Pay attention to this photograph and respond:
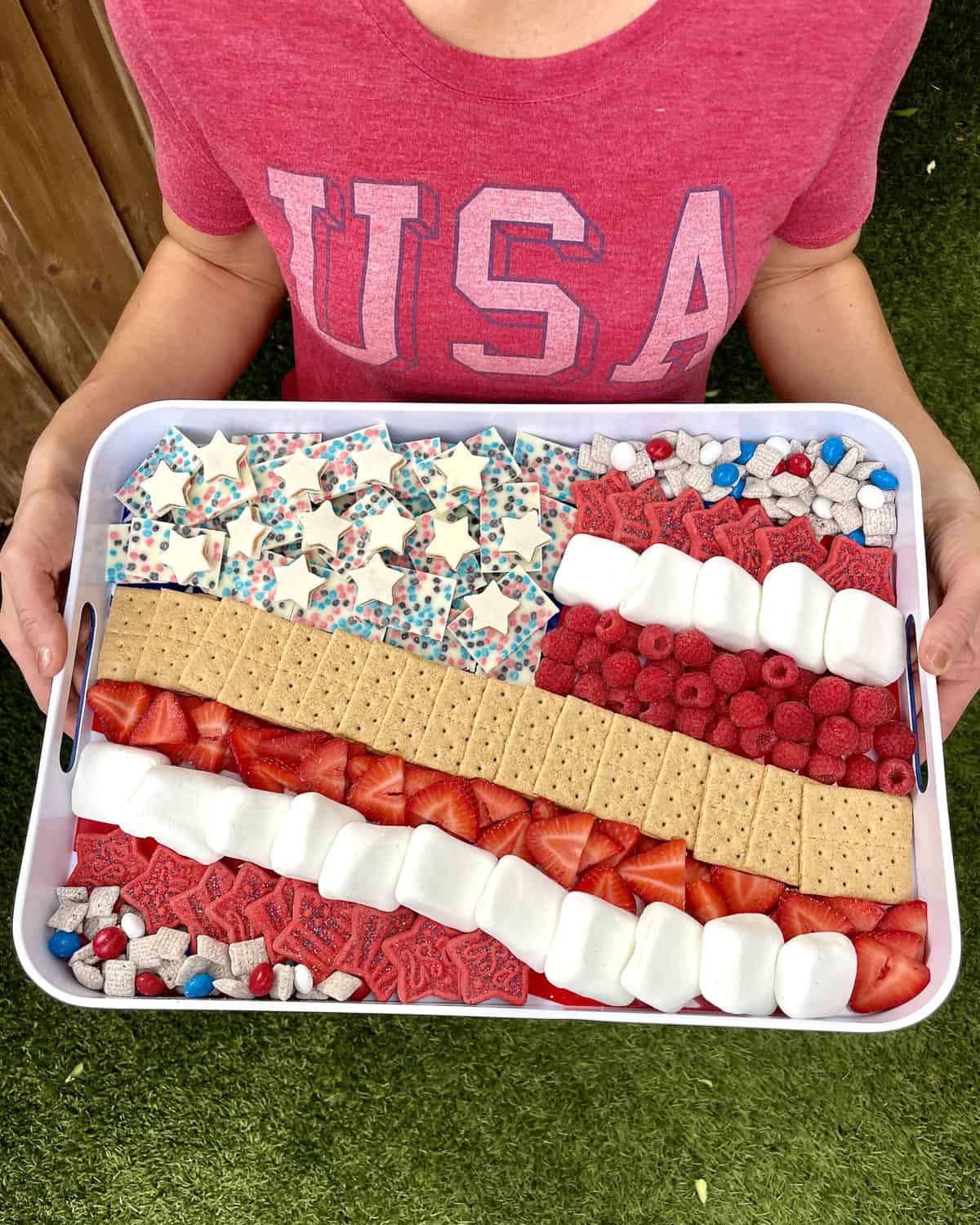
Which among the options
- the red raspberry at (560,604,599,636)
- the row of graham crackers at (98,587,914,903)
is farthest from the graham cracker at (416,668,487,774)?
the red raspberry at (560,604,599,636)

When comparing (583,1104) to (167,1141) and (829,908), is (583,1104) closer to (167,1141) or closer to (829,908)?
(167,1141)

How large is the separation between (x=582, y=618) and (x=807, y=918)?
32cm

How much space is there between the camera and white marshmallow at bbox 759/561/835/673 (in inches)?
34.4

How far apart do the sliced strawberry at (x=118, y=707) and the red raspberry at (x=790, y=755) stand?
57 centimetres

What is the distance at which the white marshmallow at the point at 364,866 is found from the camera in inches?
32.4

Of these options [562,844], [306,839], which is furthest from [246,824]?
[562,844]

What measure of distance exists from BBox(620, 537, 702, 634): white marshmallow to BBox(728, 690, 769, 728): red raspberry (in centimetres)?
8

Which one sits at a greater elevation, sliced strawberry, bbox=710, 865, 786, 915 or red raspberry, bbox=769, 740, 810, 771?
red raspberry, bbox=769, 740, 810, 771

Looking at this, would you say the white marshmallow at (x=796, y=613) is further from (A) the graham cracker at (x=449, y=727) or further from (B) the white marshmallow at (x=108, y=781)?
(B) the white marshmallow at (x=108, y=781)

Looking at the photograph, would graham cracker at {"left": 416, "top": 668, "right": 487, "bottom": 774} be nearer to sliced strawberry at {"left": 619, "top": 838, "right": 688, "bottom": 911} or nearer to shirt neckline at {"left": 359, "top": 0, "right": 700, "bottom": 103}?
sliced strawberry at {"left": 619, "top": 838, "right": 688, "bottom": 911}

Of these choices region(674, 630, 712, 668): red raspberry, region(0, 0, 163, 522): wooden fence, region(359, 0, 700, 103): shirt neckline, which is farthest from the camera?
region(0, 0, 163, 522): wooden fence

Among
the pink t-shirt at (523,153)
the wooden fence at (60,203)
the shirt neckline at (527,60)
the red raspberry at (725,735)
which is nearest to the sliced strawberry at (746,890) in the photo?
the red raspberry at (725,735)

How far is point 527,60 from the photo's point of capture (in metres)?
0.61

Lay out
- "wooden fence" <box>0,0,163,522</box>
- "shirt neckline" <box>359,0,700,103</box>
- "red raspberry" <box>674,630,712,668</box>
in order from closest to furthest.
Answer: "shirt neckline" <box>359,0,700,103</box> < "red raspberry" <box>674,630,712,668</box> < "wooden fence" <box>0,0,163,522</box>
